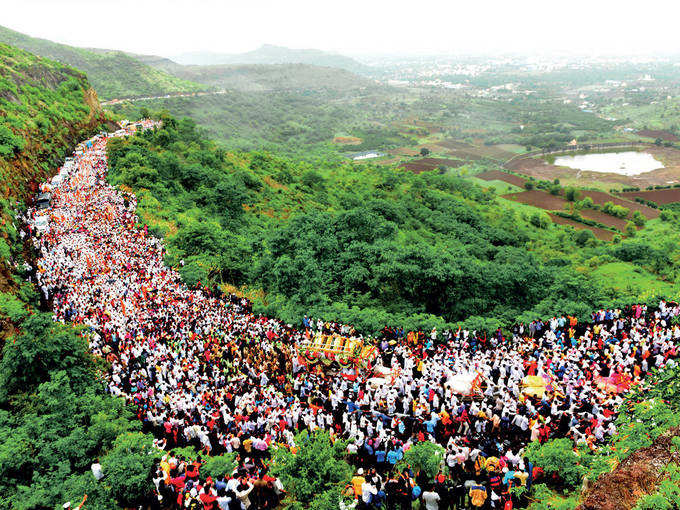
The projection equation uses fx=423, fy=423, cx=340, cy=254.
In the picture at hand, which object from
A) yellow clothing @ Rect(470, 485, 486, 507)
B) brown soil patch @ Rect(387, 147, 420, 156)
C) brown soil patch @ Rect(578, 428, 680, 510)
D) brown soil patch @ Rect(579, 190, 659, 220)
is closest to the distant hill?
brown soil patch @ Rect(387, 147, 420, 156)

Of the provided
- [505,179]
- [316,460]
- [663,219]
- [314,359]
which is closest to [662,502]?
[316,460]

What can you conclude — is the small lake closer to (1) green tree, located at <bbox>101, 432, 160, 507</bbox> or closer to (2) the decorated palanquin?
(2) the decorated palanquin

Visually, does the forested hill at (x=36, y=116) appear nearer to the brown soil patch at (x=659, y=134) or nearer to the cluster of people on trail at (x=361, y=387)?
the cluster of people on trail at (x=361, y=387)

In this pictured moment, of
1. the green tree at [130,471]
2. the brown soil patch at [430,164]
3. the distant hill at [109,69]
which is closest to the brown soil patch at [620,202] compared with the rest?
the brown soil patch at [430,164]

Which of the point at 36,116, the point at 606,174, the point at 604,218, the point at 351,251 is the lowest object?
the point at 604,218

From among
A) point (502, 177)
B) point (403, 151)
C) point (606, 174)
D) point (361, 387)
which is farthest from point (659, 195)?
point (361, 387)

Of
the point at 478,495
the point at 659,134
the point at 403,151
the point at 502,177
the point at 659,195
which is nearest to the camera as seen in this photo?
the point at 478,495

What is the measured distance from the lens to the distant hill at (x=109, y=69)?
6275 inches

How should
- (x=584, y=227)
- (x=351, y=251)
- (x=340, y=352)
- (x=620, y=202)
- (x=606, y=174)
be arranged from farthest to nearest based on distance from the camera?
(x=606, y=174) < (x=620, y=202) < (x=584, y=227) < (x=351, y=251) < (x=340, y=352)

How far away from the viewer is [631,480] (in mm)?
10211

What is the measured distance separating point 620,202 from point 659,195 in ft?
37.0

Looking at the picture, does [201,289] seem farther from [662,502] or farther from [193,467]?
[662,502]

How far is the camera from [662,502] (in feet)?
28.0

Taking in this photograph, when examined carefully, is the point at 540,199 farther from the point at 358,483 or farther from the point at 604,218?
the point at 358,483
